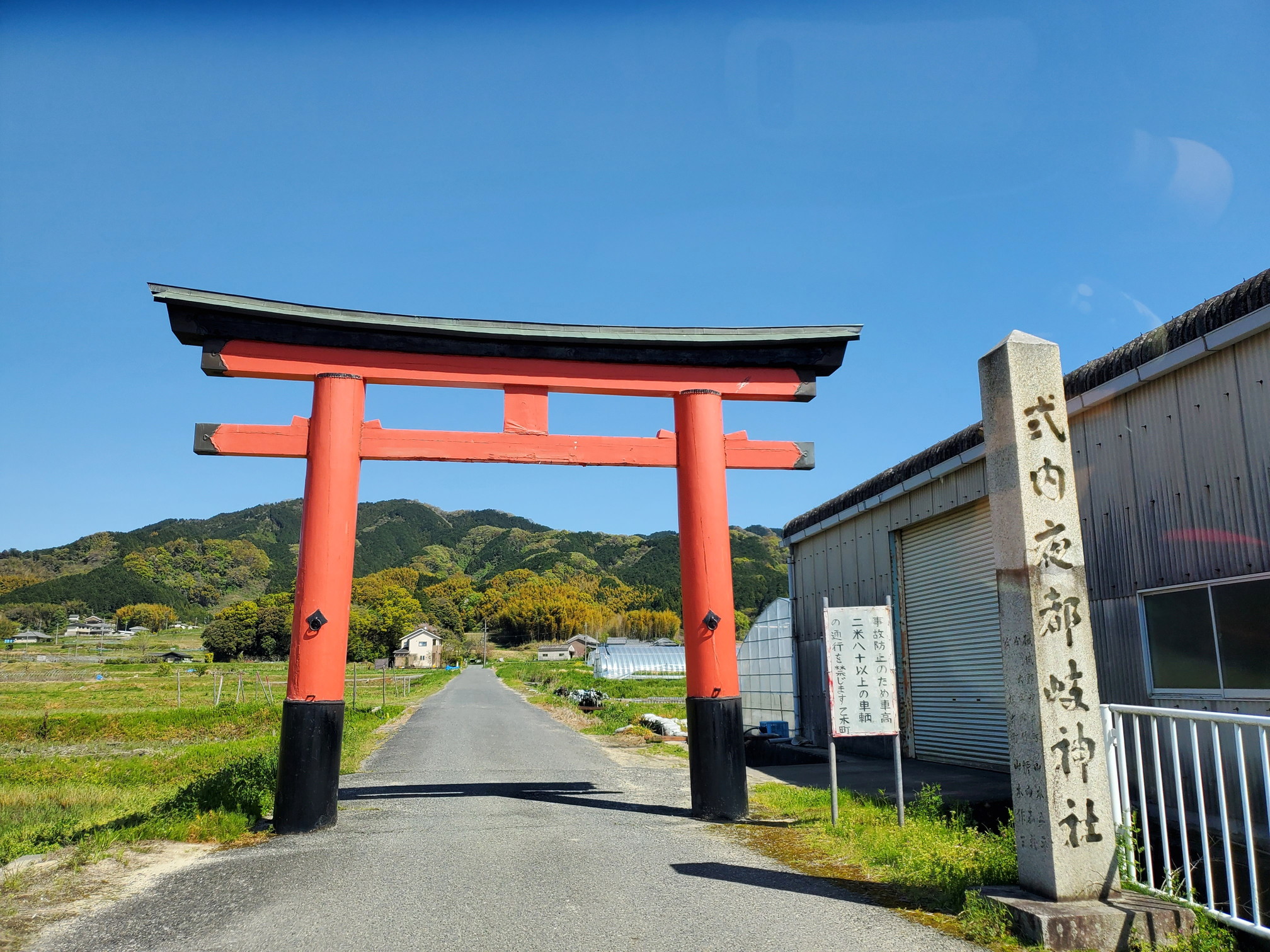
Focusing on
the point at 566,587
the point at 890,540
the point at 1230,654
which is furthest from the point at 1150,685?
the point at 566,587

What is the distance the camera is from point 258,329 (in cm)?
860

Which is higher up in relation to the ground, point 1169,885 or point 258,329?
point 258,329

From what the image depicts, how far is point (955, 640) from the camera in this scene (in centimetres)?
1267

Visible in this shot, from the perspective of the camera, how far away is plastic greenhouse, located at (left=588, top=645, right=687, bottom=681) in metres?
59.0

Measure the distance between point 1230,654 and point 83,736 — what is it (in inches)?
1246

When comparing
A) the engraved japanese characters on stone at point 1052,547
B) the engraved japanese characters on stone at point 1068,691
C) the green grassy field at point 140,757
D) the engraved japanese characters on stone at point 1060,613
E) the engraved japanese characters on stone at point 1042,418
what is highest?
the engraved japanese characters on stone at point 1042,418

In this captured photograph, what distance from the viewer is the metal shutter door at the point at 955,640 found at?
1160cm

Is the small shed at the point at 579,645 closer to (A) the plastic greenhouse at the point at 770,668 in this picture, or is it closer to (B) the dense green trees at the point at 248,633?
(B) the dense green trees at the point at 248,633

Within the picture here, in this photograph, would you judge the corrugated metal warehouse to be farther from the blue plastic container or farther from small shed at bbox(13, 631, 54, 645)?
small shed at bbox(13, 631, 54, 645)

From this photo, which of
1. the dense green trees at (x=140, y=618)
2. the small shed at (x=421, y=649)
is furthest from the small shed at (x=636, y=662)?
the dense green trees at (x=140, y=618)

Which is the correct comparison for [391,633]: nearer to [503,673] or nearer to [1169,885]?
[503,673]

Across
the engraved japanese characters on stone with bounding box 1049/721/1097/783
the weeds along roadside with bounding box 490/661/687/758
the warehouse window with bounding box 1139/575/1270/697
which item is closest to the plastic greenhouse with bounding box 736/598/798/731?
the weeds along roadside with bounding box 490/661/687/758

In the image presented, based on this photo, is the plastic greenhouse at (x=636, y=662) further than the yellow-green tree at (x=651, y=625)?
No

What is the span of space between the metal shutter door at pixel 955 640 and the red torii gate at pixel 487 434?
4253mm
